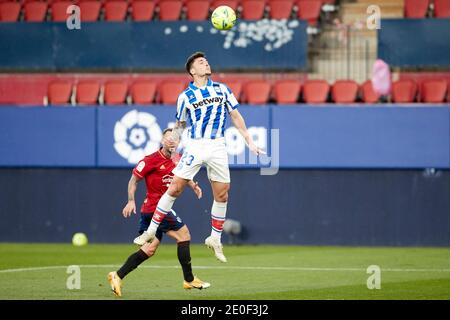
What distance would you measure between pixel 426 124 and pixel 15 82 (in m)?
9.44

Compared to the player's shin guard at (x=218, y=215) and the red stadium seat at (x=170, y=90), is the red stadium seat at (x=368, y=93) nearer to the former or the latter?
the red stadium seat at (x=170, y=90)

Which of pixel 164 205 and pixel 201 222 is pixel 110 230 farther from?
pixel 164 205

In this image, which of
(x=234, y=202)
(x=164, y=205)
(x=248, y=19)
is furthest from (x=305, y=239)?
(x=164, y=205)

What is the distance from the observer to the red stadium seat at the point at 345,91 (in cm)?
2323

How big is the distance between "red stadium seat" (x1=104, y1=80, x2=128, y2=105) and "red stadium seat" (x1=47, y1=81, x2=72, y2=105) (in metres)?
0.86

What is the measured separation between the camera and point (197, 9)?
84.0 feet

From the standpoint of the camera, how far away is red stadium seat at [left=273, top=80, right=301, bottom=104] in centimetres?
2342

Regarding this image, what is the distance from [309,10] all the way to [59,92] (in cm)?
605

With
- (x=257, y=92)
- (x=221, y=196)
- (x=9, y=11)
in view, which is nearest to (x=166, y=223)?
(x=221, y=196)

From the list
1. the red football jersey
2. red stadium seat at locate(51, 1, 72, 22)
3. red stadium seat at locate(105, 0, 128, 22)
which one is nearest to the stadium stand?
red stadium seat at locate(51, 1, 72, 22)

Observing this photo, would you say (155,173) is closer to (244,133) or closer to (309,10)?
(244,133)

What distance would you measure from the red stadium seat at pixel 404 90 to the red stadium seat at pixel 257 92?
8.87ft

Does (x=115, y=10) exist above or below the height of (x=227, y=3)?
below

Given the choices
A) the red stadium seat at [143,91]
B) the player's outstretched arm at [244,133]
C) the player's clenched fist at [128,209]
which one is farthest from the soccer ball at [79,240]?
the player's outstretched arm at [244,133]
